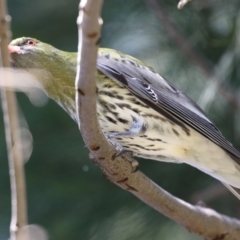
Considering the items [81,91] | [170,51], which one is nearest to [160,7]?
[170,51]

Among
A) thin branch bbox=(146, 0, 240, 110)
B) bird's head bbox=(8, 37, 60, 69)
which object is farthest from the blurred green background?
bird's head bbox=(8, 37, 60, 69)

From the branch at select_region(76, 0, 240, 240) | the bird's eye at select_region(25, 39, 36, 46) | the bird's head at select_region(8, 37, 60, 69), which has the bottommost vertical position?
the branch at select_region(76, 0, 240, 240)

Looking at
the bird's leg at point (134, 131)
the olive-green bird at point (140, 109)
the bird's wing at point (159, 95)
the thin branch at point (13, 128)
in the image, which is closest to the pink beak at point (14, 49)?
the olive-green bird at point (140, 109)

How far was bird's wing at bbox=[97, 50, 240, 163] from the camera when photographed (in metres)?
2.17

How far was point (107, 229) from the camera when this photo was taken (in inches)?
94.3

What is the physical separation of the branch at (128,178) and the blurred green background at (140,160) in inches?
18.3

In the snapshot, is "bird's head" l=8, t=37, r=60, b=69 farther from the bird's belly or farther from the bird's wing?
the bird's belly

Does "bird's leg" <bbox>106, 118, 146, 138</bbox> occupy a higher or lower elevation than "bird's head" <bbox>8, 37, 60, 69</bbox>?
lower

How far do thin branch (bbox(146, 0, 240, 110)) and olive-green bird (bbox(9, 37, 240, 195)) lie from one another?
7.1 inches

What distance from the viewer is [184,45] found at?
97.0 inches

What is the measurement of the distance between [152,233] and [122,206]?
0.51ft

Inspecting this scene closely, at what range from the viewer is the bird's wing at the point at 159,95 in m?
2.17

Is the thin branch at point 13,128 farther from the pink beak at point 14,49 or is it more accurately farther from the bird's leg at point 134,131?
the pink beak at point 14,49

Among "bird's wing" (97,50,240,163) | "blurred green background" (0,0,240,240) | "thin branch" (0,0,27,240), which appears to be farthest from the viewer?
"blurred green background" (0,0,240,240)
